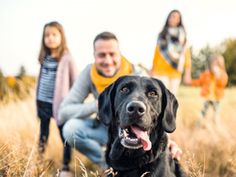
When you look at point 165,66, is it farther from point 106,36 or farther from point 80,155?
point 106,36

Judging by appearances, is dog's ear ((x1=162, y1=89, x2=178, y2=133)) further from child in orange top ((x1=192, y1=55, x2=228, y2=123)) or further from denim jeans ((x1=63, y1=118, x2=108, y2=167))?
child in orange top ((x1=192, y1=55, x2=228, y2=123))

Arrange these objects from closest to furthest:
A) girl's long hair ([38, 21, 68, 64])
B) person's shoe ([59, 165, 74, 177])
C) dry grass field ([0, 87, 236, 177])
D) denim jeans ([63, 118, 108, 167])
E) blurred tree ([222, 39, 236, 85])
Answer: dry grass field ([0, 87, 236, 177])
denim jeans ([63, 118, 108, 167])
person's shoe ([59, 165, 74, 177])
girl's long hair ([38, 21, 68, 64])
blurred tree ([222, 39, 236, 85])

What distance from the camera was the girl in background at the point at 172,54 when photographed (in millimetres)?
7039

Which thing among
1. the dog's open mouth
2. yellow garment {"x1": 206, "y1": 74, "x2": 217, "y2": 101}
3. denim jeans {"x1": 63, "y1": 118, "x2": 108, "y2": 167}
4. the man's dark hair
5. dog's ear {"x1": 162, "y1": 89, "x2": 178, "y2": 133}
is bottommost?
yellow garment {"x1": 206, "y1": 74, "x2": 217, "y2": 101}

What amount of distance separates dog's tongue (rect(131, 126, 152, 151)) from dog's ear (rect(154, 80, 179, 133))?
0.16m

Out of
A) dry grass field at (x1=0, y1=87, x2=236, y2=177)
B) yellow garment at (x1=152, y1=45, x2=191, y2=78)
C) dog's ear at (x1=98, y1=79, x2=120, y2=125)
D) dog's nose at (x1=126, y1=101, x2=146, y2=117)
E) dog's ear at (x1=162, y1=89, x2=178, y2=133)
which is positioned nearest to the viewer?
dog's nose at (x1=126, y1=101, x2=146, y2=117)

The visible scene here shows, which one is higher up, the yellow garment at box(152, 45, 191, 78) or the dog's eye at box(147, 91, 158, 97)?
the dog's eye at box(147, 91, 158, 97)

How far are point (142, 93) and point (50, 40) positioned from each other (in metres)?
2.61

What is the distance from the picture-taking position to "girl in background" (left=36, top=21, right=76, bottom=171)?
18.3 feet

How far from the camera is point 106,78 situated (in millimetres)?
4551

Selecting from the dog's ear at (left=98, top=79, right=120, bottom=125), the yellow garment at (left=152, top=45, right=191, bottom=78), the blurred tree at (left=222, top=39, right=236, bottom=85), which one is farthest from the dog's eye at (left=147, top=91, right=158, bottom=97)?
the blurred tree at (left=222, top=39, right=236, bottom=85)

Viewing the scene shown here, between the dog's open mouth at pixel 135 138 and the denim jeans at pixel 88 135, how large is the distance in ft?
4.26

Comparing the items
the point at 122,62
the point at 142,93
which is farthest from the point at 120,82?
the point at 122,62

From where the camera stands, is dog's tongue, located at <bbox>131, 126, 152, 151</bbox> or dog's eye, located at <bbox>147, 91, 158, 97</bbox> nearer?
dog's tongue, located at <bbox>131, 126, 152, 151</bbox>
